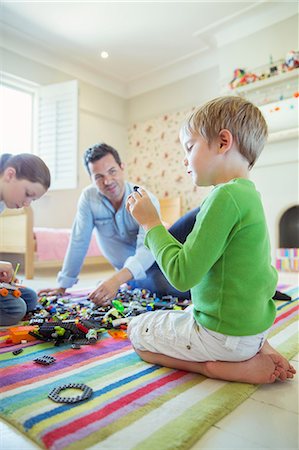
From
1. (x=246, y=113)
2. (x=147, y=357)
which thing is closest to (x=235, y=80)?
(x=246, y=113)

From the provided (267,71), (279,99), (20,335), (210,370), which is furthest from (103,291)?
(267,71)

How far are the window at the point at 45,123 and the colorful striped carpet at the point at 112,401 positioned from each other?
2.85 metres

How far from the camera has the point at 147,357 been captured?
88 cm

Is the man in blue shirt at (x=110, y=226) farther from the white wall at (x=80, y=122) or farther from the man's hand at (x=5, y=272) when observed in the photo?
the white wall at (x=80, y=122)

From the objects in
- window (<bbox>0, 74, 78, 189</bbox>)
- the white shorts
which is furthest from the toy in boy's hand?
window (<bbox>0, 74, 78, 189</bbox>)

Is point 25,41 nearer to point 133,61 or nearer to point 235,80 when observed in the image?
point 133,61

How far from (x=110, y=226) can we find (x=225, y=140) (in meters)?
1.11

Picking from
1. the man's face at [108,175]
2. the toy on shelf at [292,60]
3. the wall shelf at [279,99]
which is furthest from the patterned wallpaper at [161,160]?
the man's face at [108,175]

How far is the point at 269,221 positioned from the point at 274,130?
2.82ft

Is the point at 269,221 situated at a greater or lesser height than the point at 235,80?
lesser

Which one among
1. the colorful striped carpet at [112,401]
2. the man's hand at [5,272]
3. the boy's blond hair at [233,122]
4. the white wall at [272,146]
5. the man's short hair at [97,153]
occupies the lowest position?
the colorful striped carpet at [112,401]

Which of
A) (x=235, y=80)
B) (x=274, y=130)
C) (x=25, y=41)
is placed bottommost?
(x=274, y=130)

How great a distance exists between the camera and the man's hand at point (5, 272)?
1.25 m

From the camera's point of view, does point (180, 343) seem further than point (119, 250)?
No
